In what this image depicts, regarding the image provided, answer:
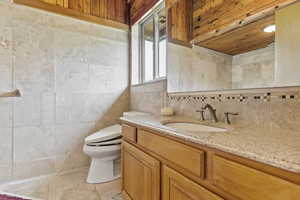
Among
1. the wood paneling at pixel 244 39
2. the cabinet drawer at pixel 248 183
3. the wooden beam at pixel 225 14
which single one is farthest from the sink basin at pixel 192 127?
the wooden beam at pixel 225 14

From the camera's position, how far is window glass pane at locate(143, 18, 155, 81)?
7.89 ft

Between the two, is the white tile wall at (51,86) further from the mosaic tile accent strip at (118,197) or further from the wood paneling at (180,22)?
the wood paneling at (180,22)

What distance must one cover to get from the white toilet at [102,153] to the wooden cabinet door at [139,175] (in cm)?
40

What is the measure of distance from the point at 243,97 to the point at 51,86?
2.03 meters

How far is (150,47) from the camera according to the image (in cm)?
246

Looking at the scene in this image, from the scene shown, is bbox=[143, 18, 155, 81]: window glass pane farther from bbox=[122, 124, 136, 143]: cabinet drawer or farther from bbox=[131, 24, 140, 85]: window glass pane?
bbox=[122, 124, 136, 143]: cabinet drawer

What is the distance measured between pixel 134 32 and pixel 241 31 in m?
1.73

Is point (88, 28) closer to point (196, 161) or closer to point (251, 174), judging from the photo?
point (196, 161)

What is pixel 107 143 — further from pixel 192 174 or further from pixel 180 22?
pixel 180 22

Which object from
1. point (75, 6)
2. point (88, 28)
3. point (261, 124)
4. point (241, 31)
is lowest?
point (261, 124)

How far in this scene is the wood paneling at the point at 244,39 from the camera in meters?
1.01

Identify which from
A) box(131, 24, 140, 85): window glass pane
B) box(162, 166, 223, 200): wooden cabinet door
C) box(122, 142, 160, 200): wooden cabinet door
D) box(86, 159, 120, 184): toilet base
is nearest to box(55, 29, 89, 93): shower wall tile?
box(131, 24, 140, 85): window glass pane

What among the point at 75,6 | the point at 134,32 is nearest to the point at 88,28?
the point at 75,6

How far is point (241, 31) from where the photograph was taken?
113cm
